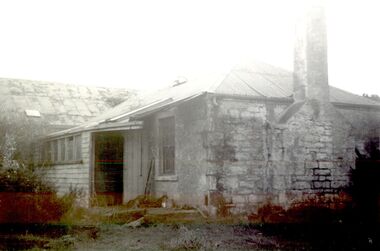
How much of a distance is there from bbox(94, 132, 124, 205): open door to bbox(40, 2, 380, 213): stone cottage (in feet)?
2.21

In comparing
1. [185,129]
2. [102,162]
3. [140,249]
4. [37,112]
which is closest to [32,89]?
[37,112]

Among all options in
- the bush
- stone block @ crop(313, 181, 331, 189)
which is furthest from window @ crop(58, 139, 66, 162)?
stone block @ crop(313, 181, 331, 189)

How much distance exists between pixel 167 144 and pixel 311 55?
478cm

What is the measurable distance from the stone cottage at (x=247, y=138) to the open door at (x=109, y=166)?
0.67 metres

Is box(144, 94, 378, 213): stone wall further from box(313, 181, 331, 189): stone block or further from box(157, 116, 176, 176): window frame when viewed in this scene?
box(157, 116, 176, 176): window frame

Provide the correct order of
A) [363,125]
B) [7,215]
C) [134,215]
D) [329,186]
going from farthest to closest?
[363,125]
[329,186]
[134,215]
[7,215]

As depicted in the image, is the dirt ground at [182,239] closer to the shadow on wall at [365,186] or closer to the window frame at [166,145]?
the window frame at [166,145]

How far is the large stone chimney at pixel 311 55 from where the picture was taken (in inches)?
491

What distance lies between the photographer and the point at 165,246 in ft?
27.0

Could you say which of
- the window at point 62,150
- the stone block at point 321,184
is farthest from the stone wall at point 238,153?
the window at point 62,150

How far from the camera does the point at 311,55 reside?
12.5 metres

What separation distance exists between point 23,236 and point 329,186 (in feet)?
26.8

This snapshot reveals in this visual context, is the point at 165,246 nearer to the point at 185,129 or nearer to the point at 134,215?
the point at 134,215

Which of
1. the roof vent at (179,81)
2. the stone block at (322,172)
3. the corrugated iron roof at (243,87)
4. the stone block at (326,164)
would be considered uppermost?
the roof vent at (179,81)
